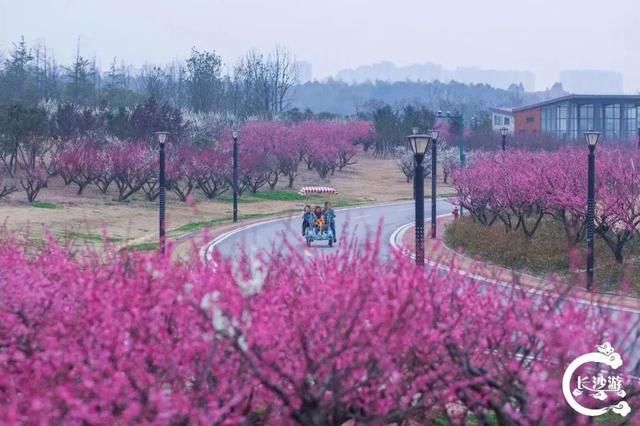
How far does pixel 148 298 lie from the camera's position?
675 cm

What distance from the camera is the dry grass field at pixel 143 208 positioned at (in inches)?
1289

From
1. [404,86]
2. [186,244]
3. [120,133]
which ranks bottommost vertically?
[186,244]

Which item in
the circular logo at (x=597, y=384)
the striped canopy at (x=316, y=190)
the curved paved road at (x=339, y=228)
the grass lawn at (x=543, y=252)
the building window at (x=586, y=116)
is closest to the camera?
the circular logo at (x=597, y=384)

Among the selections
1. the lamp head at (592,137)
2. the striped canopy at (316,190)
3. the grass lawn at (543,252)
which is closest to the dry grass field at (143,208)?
the striped canopy at (316,190)

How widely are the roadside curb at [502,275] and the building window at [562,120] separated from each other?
105 ft

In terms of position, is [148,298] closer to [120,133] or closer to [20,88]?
[120,133]

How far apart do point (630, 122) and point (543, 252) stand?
50.1m

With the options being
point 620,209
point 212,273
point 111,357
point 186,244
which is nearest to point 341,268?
point 212,273

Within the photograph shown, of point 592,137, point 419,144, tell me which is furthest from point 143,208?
point 419,144

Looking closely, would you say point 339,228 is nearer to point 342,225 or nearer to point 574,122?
point 342,225

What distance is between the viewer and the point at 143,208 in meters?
42.0

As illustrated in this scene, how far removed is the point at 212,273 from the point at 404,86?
189 meters

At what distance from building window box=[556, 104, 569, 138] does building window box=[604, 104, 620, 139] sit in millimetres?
2900

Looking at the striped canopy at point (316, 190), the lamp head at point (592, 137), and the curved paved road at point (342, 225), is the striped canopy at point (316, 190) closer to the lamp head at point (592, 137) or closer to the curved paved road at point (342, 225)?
the curved paved road at point (342, 225)
